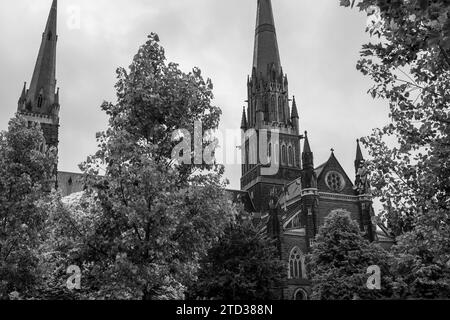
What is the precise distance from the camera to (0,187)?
17750mm

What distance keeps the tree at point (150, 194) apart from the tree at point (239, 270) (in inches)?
823

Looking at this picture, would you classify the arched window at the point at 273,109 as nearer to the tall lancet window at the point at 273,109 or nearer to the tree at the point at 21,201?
the tall lancet window at the point at 273,109

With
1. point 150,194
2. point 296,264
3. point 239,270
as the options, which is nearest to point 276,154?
point 296,264

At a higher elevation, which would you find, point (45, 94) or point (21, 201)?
point (45, 94)

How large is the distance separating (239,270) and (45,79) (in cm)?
4454

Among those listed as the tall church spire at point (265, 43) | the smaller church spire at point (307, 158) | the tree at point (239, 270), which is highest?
the tall church spire at point (265, 43)

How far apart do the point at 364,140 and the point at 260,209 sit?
51955 millimetres

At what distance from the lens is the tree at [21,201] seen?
1636cm

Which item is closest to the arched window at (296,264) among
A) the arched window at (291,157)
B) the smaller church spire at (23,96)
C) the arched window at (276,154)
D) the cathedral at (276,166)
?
the cathedral at (276,166)

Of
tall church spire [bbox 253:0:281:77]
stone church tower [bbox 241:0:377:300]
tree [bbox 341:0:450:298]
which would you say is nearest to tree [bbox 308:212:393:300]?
stone church tower [bbox 241:0:377:300]

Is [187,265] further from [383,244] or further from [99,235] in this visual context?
[383,244]

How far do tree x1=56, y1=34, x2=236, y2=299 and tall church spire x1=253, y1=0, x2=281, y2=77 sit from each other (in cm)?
6061

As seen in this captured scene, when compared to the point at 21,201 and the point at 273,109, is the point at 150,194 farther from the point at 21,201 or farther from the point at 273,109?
the point at 273,109

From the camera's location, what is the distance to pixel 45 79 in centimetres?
6575
